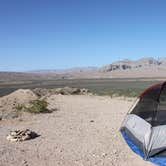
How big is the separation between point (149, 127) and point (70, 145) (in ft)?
7.47

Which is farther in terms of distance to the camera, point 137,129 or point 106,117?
point 106,117

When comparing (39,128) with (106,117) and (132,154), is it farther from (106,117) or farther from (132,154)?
(132,154)

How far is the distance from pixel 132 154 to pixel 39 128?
417 centimetres

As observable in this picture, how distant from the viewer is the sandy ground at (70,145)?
6.51m

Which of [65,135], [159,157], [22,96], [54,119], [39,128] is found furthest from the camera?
[22,96]

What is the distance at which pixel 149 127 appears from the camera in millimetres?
7027

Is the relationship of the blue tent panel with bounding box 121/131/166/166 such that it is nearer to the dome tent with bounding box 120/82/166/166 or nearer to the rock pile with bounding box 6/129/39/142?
the dome tent with bounding box 120/82/166/166

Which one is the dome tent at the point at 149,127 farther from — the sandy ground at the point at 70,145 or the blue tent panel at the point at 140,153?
the sandy ground at the point at 70,145

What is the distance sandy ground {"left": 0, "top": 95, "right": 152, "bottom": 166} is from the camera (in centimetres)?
651

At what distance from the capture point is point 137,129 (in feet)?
25.1

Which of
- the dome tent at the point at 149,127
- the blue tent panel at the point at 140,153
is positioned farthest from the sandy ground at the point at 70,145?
the dome tent at the point at 149,127

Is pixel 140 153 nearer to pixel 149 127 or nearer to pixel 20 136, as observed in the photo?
pixel 149 127

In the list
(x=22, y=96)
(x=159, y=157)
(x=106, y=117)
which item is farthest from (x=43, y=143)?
(x=22, y=96)

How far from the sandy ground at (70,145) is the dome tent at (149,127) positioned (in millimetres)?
228
